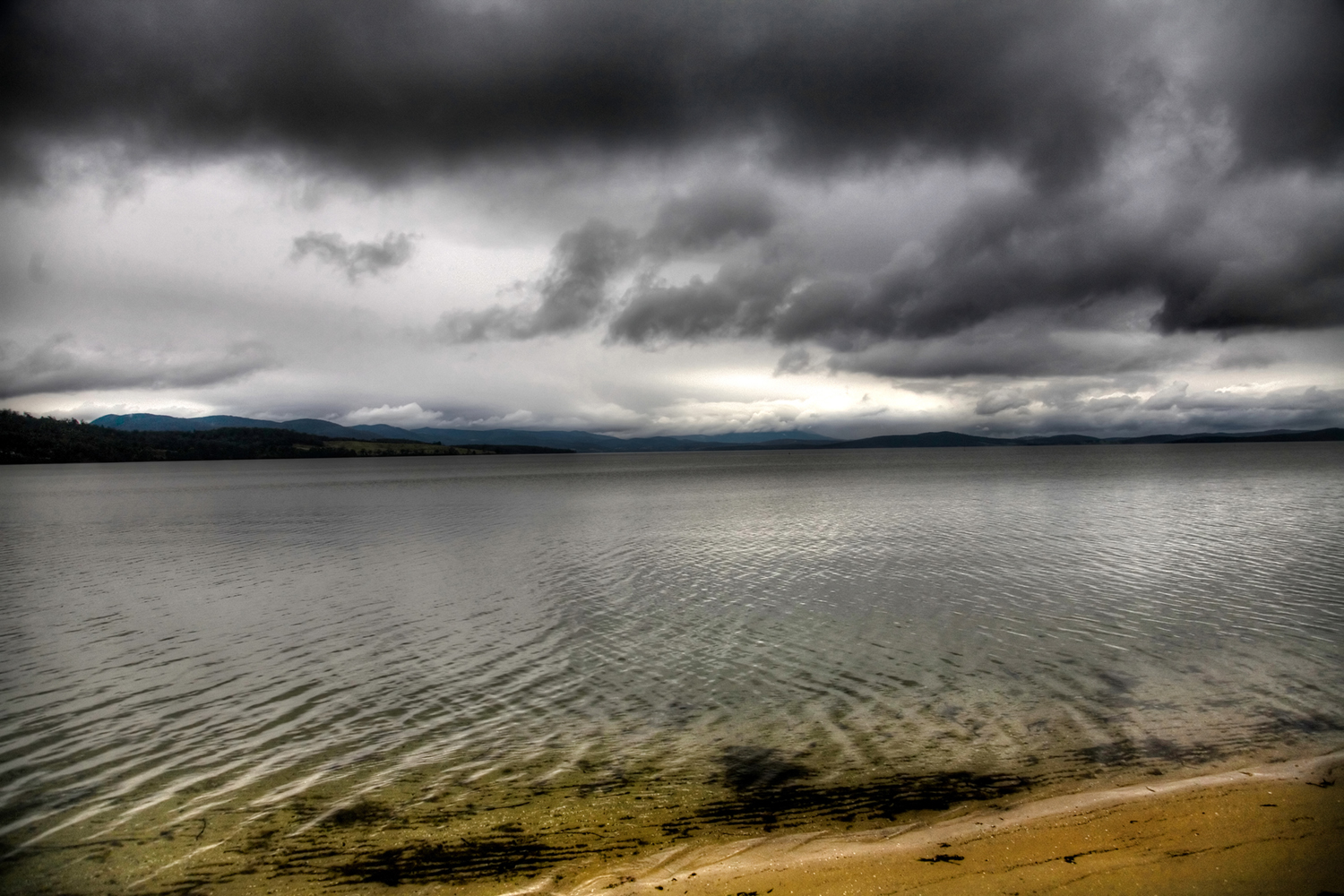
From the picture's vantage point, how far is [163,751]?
13.7 metres

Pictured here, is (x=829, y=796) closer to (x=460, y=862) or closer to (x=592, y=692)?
(x=460, y=862)

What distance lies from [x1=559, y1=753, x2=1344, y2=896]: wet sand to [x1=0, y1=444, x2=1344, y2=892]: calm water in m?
0.73

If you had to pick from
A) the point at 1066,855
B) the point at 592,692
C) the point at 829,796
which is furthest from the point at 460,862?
the point at 1066,855

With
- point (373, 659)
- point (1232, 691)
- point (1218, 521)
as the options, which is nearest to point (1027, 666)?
point (1232, 691)

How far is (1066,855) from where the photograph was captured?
8.86 m

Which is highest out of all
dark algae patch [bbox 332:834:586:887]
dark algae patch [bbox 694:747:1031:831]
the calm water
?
dark algae patch [bbox 332:834:586:887]

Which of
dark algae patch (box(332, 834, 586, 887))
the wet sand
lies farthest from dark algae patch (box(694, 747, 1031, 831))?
dark algae patch (box(332, 834, 586, 887))

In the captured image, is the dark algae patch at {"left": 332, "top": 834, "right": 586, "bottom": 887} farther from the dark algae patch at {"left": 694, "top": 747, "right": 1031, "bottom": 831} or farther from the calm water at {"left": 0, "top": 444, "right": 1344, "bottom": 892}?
the dark algae patch at {"left": 694, "top": 747, "right": 1031, "bottom": 831}

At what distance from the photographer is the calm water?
10523 mm

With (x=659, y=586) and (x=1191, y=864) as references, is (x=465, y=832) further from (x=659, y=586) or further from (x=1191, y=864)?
(x=659, y=586)

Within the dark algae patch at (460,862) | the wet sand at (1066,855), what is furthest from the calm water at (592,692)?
the wet sand at (1066,855)

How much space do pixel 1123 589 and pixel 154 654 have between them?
33878 millimetres

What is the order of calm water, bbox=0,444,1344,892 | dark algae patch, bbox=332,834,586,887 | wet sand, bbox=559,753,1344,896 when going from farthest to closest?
calm water, bbox=0,444,1344,892
dark algae patch, bbox=332,834,586,887
wet sand, bbox=559,753,1344,896

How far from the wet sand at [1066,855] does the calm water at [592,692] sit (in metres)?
0.73
